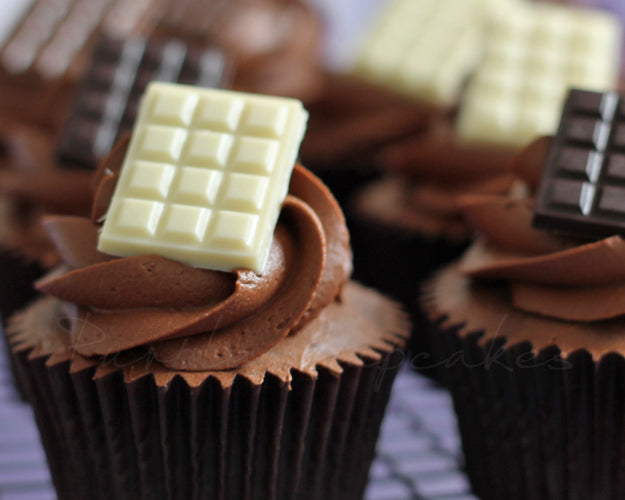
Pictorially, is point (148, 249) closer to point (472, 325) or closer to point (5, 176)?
point (472, 325)

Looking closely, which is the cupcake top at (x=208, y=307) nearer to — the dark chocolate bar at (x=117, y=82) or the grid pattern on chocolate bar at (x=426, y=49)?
the dark chocolate bar at (x=117, y=82)

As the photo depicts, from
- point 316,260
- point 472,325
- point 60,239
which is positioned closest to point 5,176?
point 60,239

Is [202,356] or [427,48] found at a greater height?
[427,48]

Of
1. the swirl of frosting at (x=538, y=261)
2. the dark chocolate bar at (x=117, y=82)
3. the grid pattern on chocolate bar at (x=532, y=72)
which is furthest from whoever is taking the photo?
→ the grid pattern on chocolate bar at (x=532, y=72)

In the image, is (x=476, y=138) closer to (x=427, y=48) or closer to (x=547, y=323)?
(x=427, y=48)

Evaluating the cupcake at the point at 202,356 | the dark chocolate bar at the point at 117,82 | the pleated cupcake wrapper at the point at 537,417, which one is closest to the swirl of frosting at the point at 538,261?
the pleated cupcake wrapper at the point at 537,417

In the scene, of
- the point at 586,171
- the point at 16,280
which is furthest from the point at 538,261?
the point at 16,280
